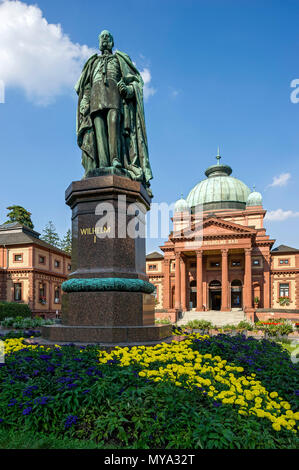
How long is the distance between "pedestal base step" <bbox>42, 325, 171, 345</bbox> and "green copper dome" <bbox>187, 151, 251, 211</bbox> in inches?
2478

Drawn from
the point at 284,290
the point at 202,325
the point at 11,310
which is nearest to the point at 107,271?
the point at 202,325

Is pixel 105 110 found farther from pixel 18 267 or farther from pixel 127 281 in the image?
pixel 18 267

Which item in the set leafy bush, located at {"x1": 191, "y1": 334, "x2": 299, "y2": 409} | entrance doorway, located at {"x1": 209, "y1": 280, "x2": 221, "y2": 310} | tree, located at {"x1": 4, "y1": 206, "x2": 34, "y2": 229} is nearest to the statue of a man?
leafy bush, located at {"x1": 191, "y1": 334, "x2": 299, "y2": 409}

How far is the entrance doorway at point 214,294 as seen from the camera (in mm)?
58531

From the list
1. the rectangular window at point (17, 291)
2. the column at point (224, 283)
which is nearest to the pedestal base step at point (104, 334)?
the rectangular window at point (17, 291)

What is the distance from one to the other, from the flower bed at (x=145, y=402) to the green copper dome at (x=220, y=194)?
212 feet

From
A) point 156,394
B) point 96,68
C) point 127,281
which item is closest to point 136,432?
point 156,394

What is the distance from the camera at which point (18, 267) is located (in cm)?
4731

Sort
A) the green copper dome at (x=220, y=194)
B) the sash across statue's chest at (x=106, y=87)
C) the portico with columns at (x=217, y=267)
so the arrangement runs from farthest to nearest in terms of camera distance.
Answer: the green copper dome at (x=220, y=194) → the portico with columns at (x=217, y=267) → the sash across statue's chest at (x=106, y=87)

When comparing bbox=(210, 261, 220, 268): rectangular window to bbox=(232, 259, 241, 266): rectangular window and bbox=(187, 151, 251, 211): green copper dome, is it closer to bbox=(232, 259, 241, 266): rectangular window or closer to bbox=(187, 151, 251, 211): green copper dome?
bbox=(232, 259, 241, 266): rectangular window

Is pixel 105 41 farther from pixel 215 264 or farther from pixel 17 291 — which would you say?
pixel 215 264

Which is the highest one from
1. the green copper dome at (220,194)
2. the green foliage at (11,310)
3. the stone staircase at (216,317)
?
the green copper dome at (220,194)

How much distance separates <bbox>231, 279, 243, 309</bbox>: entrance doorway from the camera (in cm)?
5750

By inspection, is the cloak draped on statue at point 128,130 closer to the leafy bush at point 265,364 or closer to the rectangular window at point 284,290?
the leafy bush at point 265,364
